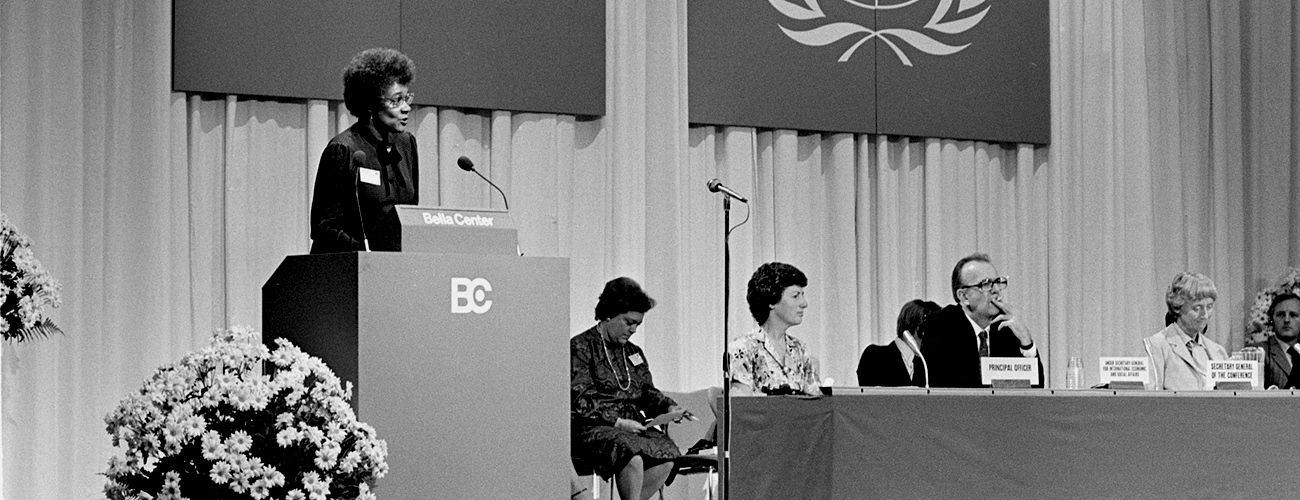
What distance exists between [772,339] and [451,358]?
82.5 inches

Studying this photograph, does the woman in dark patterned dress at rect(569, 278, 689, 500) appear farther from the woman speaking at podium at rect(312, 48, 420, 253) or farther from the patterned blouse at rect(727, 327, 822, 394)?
the woman speaking at podium at rect(312, 48, 420, 253)

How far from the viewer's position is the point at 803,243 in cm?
691

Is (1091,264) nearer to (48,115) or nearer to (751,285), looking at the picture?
(751,285)

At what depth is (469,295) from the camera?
322 cm

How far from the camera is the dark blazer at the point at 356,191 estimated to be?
3465 millimetres

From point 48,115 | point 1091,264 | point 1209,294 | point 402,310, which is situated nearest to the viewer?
point 402,310

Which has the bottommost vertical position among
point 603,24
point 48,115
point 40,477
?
Result: point 40,477

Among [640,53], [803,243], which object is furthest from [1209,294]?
[640,53]

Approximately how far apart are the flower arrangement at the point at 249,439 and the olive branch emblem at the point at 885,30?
4259 mm

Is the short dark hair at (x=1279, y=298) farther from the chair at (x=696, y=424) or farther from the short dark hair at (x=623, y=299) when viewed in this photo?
the short dark hair at (x=623, y=299)

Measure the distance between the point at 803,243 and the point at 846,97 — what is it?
2.45ft

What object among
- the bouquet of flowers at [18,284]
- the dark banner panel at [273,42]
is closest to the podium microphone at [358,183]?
the bouquet of flowers at [18,284]

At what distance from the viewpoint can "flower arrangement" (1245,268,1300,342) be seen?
748 centimetres

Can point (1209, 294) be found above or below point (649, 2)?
below
